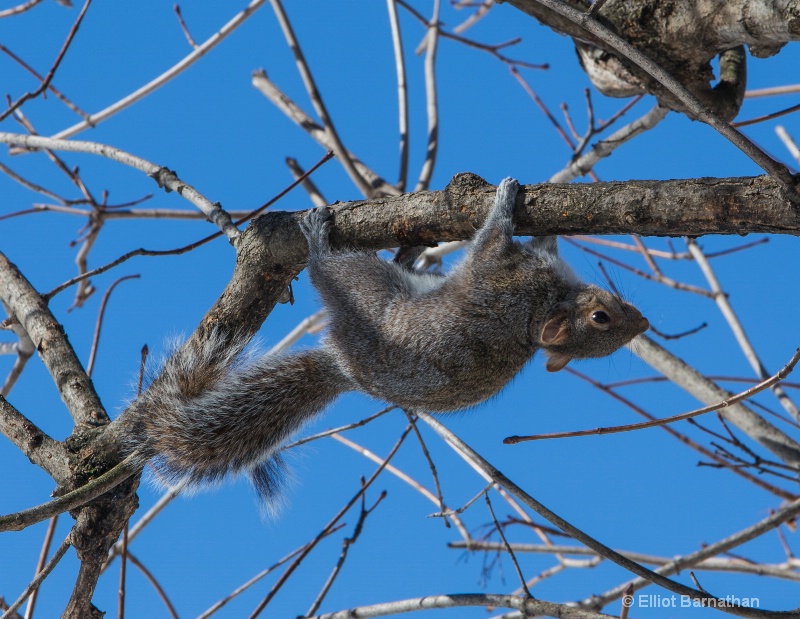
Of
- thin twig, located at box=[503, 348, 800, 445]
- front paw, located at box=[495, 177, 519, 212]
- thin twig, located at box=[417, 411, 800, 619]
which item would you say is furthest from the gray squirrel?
thin twig, located at box=[503, 348, 800, 445]

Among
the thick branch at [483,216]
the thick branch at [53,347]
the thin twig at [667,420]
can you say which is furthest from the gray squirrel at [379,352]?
the thin twig at [667,420]

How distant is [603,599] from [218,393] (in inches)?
77.9

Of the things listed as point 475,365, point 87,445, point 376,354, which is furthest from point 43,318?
point 475,365

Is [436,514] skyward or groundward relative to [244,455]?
groundward

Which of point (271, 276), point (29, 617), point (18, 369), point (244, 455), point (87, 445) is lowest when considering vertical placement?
point (29, 617)

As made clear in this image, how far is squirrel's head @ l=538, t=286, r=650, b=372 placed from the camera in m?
3.94

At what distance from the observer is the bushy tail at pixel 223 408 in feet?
11.9

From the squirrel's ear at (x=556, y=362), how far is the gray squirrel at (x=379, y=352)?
10 mm

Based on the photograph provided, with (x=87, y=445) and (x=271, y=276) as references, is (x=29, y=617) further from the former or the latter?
(x=271, y=276)

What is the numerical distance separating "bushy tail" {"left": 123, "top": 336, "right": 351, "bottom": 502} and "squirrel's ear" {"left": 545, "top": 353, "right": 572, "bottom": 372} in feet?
3.48

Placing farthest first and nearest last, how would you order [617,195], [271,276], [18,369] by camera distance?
1. [18,369]
2. [271,276]
3. [617,195]

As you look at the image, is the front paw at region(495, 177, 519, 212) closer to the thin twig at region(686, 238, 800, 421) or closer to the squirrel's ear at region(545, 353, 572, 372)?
the squirrel's ear at region(545, 353, 572, 372)

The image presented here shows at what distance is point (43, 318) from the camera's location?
3930mm

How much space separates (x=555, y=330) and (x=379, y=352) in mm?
875
